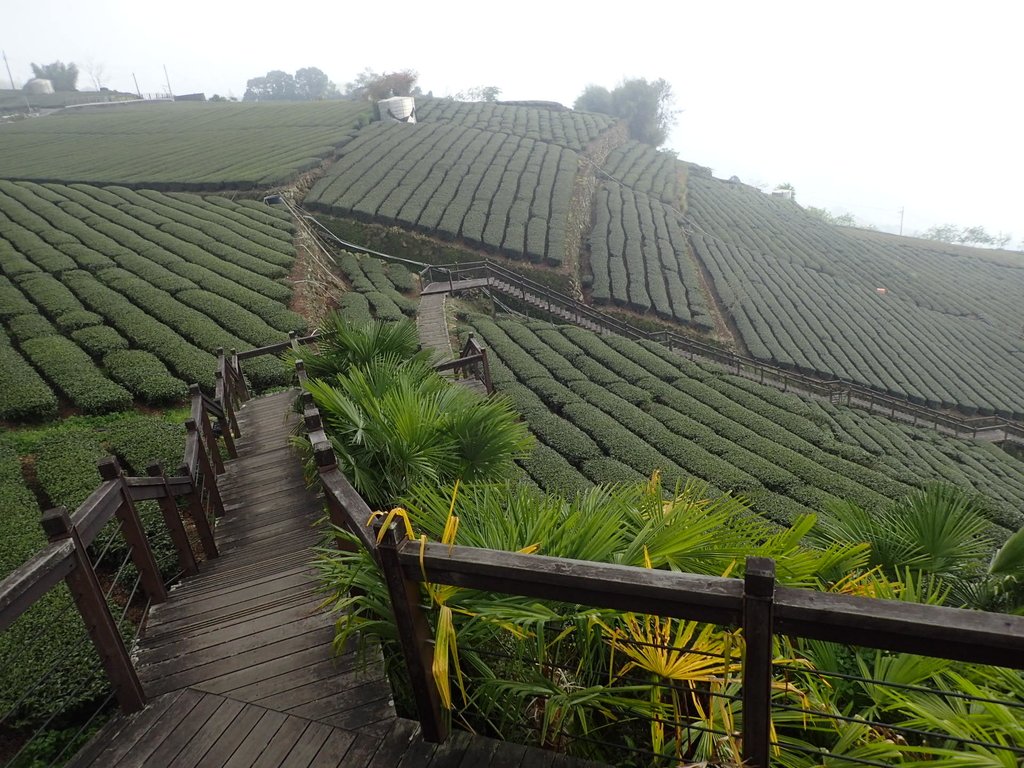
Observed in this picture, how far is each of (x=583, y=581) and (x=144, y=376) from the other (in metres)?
11.9

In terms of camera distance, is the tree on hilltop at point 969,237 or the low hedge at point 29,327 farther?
the tree on hilltop at point 969,237

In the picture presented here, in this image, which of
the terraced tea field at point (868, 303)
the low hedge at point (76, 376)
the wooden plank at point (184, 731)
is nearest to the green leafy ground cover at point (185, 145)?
the low hedge at point (76, 376)

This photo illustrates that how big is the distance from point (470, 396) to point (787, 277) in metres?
39.2

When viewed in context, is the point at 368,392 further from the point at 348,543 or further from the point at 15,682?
the point at 15,682

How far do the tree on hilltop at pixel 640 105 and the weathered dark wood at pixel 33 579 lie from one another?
83363mm

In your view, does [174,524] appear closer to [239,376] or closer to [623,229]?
[239,376]

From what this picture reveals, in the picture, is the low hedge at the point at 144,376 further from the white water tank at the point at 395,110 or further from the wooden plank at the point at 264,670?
the white water tank at the point at 395,110

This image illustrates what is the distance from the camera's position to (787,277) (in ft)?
129

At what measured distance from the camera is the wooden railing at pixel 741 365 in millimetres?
23484

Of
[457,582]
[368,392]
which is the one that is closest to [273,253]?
[368,392]

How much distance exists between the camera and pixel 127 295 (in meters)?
15.6

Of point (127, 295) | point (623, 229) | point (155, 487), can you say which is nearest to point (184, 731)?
Answer: point (155, 487)

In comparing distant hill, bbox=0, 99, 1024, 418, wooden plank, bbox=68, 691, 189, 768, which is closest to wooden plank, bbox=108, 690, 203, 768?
wooden plank, bbox=68, 691, 189, 768

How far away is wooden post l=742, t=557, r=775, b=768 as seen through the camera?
76.3 inches
